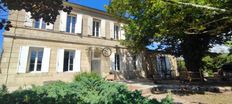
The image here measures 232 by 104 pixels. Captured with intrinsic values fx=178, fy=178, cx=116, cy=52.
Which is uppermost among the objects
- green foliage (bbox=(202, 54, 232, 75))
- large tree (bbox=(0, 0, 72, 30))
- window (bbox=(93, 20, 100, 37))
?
window (bbox=(93, 20, 100, 37))

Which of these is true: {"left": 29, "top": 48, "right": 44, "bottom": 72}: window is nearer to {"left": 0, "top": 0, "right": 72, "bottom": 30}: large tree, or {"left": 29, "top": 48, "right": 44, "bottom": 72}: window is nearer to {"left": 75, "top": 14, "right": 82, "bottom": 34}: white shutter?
{"left": 75, "top": 14, "right": 82, "bottom": 34}: white shutter

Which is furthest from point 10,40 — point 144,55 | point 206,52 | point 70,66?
point 206,52

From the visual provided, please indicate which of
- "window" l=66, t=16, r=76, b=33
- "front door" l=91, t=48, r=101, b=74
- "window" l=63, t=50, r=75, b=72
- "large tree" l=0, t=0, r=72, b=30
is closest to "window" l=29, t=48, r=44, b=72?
"window" l=63, t=50, r=75, b=72

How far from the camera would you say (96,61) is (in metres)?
16.9

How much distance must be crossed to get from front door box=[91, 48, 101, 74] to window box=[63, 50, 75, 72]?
2.03 meters

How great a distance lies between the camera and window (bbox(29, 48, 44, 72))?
1286 centimetres

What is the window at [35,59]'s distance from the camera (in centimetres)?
1286

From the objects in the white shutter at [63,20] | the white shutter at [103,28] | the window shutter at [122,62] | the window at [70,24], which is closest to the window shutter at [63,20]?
the white shutter at [63,20]

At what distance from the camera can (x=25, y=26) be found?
12.9 metres

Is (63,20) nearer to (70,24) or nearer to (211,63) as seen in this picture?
(70,24)

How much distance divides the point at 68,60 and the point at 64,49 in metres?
0.98

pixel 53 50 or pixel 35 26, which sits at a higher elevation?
pixel 35 26

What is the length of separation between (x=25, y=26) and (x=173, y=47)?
40.1ft

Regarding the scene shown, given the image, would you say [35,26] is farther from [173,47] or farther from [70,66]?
[173,47]
